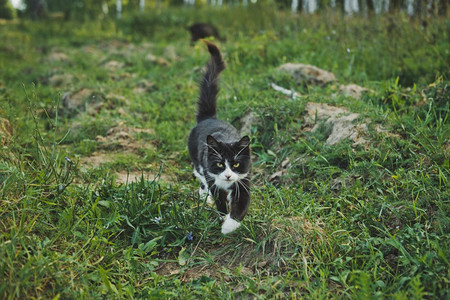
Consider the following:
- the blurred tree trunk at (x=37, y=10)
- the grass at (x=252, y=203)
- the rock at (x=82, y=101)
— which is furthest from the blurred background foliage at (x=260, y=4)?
the rock at (x=82, y=101)

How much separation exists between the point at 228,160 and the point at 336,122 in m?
1.51

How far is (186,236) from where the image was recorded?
9.37ft

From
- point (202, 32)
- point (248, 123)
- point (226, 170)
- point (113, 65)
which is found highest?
point (202, 32)

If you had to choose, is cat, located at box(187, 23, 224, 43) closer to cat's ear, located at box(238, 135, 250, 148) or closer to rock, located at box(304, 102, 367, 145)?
rock, located at box(304, 102, 367, 145)

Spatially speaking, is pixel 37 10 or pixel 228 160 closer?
pixel 228 160

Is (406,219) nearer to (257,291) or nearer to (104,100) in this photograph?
(257,291)

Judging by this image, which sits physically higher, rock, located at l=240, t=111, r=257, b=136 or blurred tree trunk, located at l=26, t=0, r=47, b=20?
blurred tree trunk, located at l=26, t=0, r=47, b=20

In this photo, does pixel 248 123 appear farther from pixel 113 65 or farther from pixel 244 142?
pixel 113 65

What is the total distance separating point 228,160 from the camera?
3.13 meters

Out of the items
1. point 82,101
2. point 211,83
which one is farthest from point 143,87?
point 211,83

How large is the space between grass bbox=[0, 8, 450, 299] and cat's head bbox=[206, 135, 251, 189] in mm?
291

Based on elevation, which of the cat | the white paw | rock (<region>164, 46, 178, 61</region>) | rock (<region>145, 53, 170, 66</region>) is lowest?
the white paw

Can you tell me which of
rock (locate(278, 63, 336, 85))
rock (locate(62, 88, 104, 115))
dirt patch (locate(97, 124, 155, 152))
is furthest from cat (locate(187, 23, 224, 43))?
dirt patch (locate(97, 124, 155, 152))

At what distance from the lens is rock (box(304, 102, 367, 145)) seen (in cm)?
373
